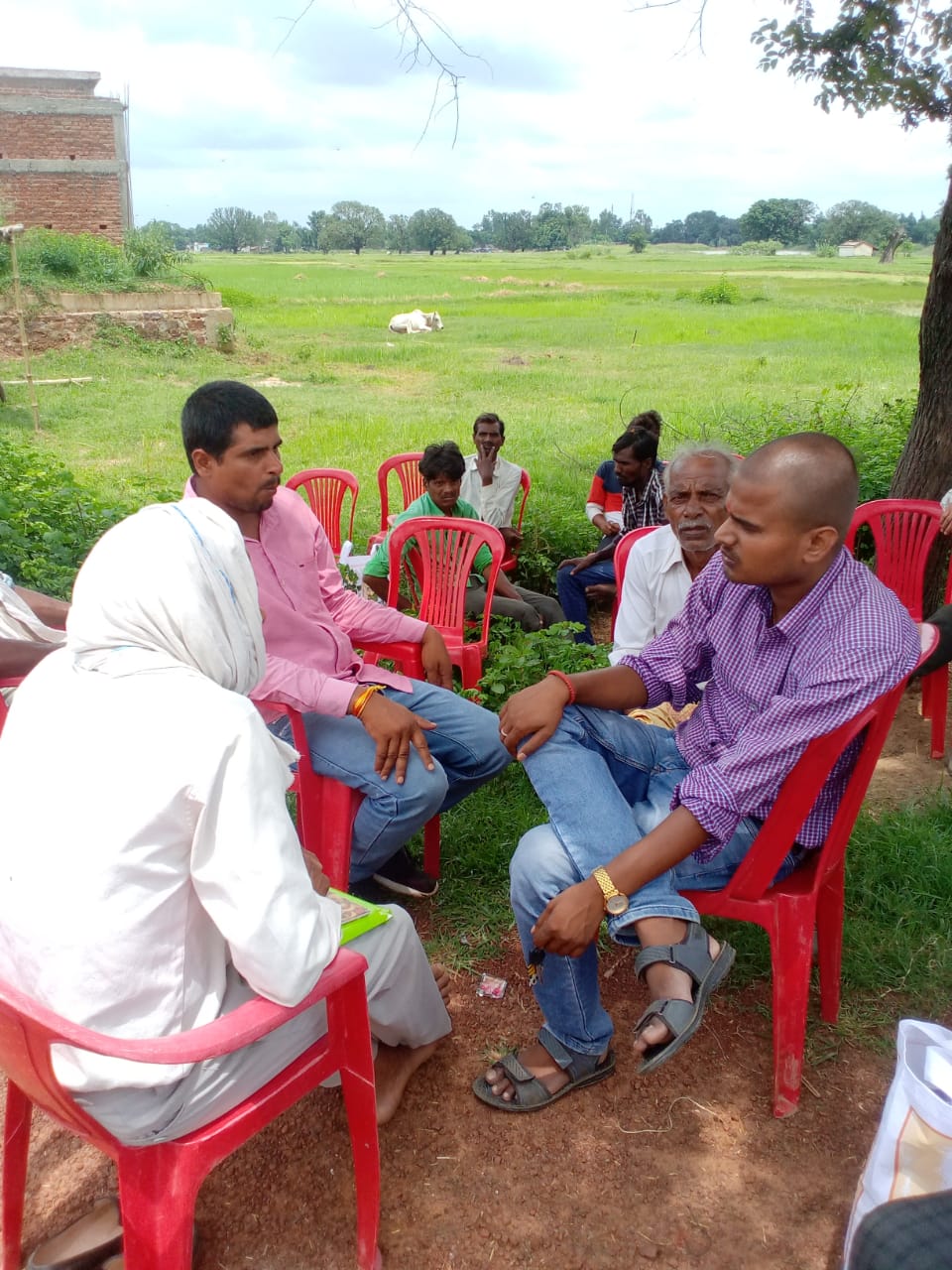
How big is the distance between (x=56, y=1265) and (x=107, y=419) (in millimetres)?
11710

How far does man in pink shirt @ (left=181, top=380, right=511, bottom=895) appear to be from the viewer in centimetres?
279

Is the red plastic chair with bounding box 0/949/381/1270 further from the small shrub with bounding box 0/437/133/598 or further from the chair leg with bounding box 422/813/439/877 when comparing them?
the small shrub with bounding box 0/437/133/598

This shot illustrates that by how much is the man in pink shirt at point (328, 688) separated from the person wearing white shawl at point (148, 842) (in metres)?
1.08

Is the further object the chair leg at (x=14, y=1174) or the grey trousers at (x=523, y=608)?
the grey trousers at (x=523, y=608)

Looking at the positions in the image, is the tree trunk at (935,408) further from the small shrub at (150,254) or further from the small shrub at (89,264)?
the small shrub at (150,254)

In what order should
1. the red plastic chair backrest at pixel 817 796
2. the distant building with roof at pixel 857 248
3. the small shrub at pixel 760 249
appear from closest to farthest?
the red plastic chair backrest at pixel 817 796, the small shrub at pixel 760 249, the distant building with roof at pixel 857 248

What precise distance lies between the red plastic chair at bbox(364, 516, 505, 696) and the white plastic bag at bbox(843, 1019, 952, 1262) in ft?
9.43

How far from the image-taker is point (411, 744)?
2.85 m

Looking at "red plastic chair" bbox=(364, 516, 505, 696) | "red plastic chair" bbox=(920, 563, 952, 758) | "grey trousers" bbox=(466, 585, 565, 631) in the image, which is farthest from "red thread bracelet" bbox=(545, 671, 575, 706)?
"grey trousers" bbox=(466, 585, 565, 631)

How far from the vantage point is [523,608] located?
17.0 ft

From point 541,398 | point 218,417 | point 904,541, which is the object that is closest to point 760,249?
point 541,398

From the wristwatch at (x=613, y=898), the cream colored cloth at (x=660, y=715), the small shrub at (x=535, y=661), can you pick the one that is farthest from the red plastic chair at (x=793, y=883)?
the small shrub at (x=535, y=661)

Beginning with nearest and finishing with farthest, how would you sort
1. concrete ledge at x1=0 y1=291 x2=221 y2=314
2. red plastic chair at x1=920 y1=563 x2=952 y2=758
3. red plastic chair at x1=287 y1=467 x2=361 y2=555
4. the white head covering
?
the white head covering → red plastic chair at x1=920 y1=563 x2=952 y2=758 → red plastic chair at x1=287 y1=467 x2=361 y2=555 → concrete ledge at x1=0 y1=291 x2=221 y2=314

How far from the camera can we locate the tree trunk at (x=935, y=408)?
478cm
